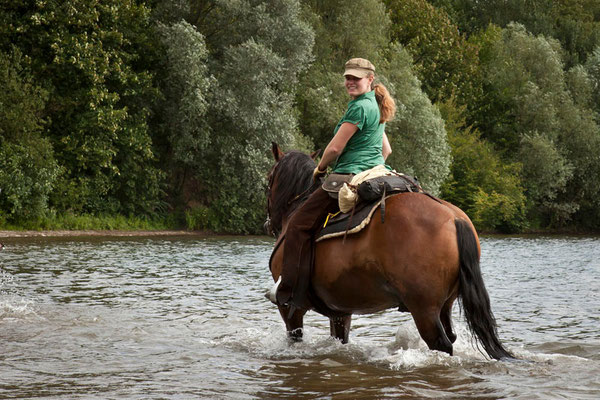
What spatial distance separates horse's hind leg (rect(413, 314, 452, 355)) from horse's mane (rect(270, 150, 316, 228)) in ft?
7.55

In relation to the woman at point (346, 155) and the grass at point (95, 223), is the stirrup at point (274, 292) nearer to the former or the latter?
the woman at point (346, 155)

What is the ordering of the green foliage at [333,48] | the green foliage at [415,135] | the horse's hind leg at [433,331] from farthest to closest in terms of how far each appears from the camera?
the green foliage at [415,135] → the green foliage at [333,48] → the horse's hind leg at [433,331]

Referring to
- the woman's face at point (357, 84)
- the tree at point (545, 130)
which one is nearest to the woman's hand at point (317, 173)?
the woman's face at point (357, 84)

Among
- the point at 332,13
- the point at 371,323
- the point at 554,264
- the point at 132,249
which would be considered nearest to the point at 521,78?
the point at 332,13

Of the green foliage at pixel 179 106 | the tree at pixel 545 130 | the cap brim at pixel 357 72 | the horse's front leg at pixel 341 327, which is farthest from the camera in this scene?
the tree at pixel 545 130

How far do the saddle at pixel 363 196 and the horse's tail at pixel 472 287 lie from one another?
0.77 meters

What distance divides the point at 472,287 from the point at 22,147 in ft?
104

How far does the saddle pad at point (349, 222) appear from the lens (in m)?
8.05

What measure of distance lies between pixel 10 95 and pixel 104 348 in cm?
3000

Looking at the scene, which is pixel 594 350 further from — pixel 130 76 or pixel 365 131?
pixel 130 76

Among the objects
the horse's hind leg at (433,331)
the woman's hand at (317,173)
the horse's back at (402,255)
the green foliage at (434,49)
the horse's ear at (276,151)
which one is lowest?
the horse's hind leg at (433,331)

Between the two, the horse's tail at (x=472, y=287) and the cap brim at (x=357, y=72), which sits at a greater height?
the cap brim at (x=357, y=72)


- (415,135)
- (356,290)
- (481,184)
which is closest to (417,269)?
(356,290)

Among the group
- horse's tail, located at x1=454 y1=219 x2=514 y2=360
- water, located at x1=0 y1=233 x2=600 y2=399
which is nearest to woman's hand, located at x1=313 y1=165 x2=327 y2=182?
horse's tail, located at x1=454 y1=219 x2=514 y2=360
